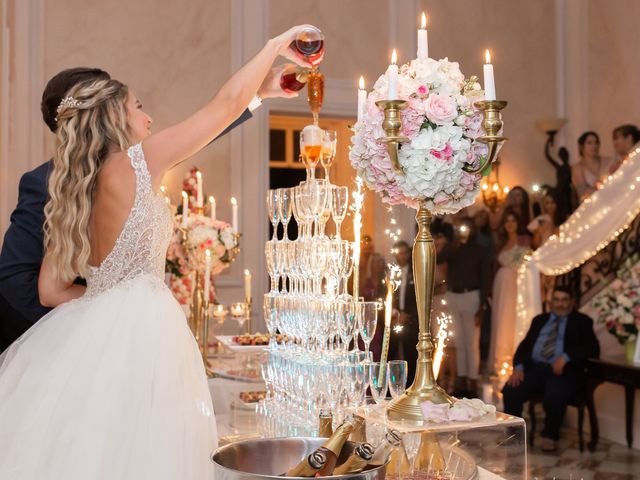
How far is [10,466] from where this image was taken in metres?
1.88

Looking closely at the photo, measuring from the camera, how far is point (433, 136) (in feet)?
6.38

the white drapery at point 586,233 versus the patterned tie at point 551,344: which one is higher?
the white drapery at point 586,233

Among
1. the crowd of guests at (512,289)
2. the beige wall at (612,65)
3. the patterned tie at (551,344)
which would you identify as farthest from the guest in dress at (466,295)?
the beige wall at (612,65)

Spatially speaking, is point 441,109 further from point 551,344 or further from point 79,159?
point 551,344

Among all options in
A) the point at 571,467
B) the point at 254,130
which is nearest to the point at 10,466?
the point at 571,467

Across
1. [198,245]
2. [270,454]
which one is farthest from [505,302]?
[270,454]

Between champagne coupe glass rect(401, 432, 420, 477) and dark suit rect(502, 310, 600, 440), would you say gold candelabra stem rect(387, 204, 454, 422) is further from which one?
dark suit rect(502, 310, 600, 440)

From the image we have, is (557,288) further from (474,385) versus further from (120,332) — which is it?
(120,332)

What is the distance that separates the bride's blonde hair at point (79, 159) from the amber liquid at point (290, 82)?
0.49m

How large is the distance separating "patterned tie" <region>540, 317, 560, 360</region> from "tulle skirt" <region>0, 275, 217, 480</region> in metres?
5.26

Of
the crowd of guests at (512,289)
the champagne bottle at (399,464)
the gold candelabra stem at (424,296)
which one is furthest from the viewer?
the crowd of guests at (512,289)

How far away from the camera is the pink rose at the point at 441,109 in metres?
1.94

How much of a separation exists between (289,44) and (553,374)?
5136 mm

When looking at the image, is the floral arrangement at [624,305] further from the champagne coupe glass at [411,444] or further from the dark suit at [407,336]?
the champagne coupe glass at [411,444]
